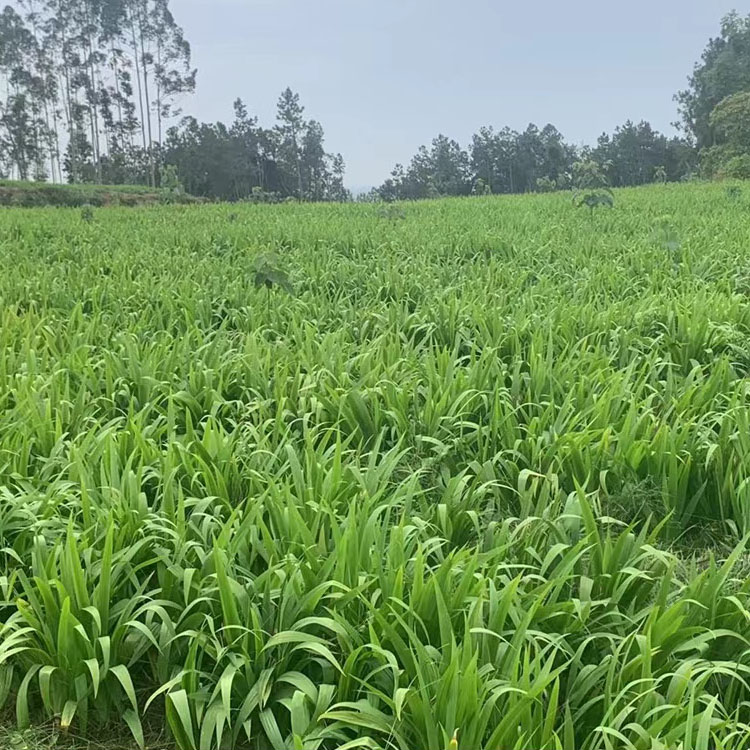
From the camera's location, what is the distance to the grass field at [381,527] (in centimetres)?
144

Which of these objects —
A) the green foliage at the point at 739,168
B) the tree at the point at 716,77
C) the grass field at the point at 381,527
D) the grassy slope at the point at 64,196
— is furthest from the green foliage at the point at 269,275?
the tree at the point at 716,77

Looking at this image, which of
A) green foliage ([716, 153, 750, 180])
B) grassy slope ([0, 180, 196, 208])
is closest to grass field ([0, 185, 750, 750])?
grassy slope ([0, 180, 196, 208])

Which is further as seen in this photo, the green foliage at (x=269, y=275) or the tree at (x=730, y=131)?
the tree at (x=730, y=131)

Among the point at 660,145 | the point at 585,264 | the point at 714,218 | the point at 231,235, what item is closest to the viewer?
the point at 585,264

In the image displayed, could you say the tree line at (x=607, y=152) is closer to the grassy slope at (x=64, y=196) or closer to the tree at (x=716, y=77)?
the tree at (x=716, y=77)

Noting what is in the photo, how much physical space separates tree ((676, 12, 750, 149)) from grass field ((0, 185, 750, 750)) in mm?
45928

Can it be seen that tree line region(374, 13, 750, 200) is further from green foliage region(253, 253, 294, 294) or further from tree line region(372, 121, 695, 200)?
green foliage region(253, 253, 294, 294)

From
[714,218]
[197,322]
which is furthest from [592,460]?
[714,218]

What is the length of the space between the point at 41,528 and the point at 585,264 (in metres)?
5.47

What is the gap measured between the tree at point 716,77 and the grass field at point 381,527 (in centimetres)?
4593

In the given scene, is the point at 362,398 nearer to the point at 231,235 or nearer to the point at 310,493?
the point at 310,493

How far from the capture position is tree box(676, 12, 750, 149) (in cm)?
4444

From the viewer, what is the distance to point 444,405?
112 inches

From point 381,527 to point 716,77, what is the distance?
5277cm
